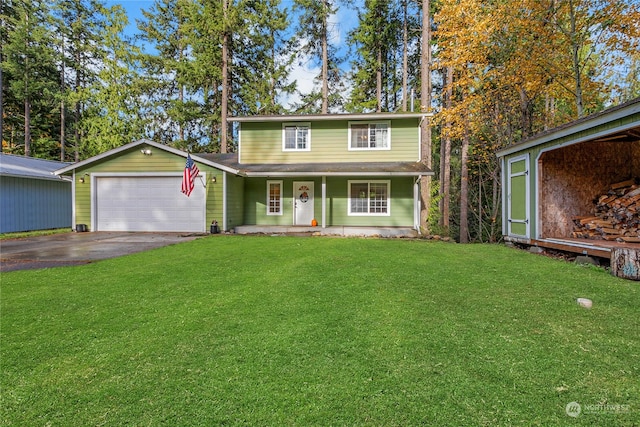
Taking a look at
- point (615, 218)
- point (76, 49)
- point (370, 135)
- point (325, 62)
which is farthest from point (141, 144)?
point (76, 49)

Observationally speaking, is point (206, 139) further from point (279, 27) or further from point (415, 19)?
point (415, 19)

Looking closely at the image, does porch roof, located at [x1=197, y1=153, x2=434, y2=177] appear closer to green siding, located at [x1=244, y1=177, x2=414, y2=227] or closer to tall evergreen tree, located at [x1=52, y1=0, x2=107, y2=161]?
green siding, located at [x1=244, y1=177, x2=414, y2=227]

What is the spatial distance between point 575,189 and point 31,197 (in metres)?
19.6

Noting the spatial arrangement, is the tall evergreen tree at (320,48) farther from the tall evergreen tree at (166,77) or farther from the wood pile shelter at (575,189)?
the wood pile shelter at (575,189)

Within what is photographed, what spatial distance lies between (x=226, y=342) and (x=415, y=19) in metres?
23.3

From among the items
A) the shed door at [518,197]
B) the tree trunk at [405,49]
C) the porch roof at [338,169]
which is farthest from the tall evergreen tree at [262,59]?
the shed door at [518,197]

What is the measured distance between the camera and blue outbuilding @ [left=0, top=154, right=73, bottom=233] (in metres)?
12.8

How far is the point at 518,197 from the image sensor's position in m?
8.31

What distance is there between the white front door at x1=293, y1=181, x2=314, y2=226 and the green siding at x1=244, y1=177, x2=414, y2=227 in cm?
17

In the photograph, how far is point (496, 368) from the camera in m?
2.38

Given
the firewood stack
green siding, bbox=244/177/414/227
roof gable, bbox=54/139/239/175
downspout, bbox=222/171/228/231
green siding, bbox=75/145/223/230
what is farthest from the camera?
green siding, bbox=244/177/414/227

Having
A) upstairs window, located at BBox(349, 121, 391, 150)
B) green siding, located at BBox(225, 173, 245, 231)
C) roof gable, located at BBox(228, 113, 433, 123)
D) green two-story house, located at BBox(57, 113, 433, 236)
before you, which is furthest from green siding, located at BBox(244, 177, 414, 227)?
roof gable, located at BBox(228, 113, 433, 123)

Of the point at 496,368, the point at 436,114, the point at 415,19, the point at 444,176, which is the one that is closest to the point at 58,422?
the point at 496,368

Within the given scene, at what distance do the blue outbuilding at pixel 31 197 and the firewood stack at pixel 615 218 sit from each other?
1884 centimetres
